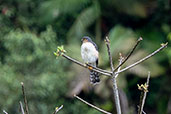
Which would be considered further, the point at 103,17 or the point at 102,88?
the point at 103,17

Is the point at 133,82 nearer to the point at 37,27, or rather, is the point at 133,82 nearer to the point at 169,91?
the point at 169,91

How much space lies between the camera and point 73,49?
31.0ft

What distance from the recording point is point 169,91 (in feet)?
33.4

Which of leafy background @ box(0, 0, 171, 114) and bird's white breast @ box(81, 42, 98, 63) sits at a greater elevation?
leafy background @ box(0, 0, 171, 114)

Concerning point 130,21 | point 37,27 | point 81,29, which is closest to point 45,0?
point 37,27

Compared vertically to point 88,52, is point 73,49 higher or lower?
higher

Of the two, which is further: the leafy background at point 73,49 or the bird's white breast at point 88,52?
the leafy background at point 73,49

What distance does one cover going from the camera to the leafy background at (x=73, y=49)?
345 inches

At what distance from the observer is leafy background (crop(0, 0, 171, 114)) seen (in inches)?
345

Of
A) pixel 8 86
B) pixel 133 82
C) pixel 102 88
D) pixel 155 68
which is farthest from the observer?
pixel 133 82

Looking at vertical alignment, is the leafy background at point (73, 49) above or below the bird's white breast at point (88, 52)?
above

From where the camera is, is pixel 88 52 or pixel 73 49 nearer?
pixel 88 52

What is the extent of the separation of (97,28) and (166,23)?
2178 mm

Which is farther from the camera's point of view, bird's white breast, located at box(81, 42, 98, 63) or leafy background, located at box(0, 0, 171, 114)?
leafy background, located at box(0, 0, 171, 114)
